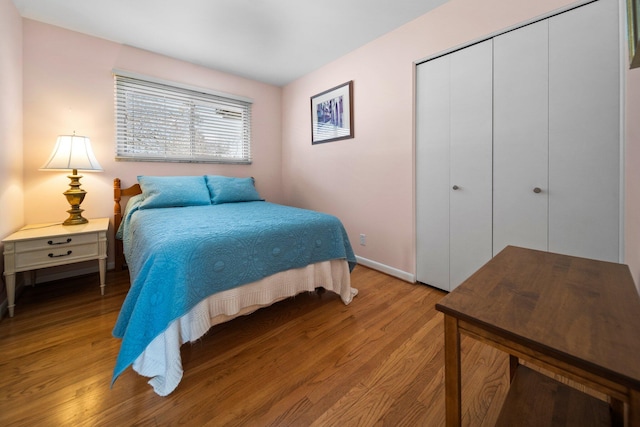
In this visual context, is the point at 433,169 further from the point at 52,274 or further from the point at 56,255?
the point at 52,274

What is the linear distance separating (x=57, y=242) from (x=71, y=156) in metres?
0.73

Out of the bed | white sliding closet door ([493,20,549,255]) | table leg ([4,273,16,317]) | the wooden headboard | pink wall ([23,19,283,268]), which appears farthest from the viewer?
the wooden headboard

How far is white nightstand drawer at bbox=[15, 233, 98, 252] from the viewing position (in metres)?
1.78

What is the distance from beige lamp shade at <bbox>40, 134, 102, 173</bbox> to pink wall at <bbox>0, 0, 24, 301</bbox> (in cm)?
21

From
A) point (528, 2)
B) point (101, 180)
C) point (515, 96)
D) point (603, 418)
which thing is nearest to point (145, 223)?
point (101, 180)

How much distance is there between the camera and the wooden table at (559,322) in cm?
45

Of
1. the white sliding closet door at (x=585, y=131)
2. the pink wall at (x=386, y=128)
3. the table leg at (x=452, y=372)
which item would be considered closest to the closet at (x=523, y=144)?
the white sliding closet door at (x=585, y=131)

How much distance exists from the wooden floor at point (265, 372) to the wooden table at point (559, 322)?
49 cm

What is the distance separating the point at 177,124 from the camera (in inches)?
117

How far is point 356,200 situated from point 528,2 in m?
1.93

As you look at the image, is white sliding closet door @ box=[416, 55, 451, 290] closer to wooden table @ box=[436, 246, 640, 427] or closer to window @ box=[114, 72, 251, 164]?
wooden table @ box=[436, 246, 640, 427]

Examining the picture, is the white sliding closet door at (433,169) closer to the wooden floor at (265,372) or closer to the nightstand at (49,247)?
the wooden floor at (265,372)

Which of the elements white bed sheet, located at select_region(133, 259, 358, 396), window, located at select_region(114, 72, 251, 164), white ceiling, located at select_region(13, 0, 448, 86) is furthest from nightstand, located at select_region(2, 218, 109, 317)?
white ceiling, located at select_region(13, 0, 448, 86)

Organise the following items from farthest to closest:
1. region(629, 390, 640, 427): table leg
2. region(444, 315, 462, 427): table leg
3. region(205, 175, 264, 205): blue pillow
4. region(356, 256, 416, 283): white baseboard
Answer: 1. region(205, 175, 264, 205): blue pillow
2. region(356, 256, 416, 283): white baseboard
3. region(444, 315, 462, 427): table leg
4. region(629, 390, 640, 427): table leg
